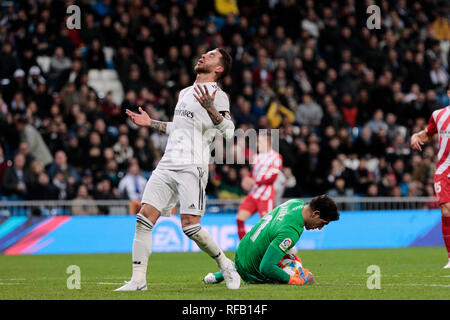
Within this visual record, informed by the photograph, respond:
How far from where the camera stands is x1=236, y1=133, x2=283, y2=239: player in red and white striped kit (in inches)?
658

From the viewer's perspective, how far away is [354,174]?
74.5 feet

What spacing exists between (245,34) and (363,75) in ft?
12.6

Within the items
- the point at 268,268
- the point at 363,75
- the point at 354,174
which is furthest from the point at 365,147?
the point at 268,268

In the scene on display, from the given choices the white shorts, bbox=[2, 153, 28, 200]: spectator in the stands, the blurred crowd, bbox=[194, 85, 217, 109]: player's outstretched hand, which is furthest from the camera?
the blurred crowd

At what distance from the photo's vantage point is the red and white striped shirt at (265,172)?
1670 centimetres

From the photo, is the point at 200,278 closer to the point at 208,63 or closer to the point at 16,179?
the point at 208,63

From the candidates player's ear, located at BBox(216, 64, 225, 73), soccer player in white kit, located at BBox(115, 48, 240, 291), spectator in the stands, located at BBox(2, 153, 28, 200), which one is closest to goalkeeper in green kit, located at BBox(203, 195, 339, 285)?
soccer player in white kit, located at BBox(115, 48, 240, 291)

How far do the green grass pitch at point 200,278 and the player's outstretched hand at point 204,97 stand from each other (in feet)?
6.30

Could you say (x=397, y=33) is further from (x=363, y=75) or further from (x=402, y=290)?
(x=402, y=290)

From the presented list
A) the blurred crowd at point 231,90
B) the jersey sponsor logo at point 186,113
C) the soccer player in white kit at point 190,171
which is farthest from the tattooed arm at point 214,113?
the blurred crowd at point 231,90

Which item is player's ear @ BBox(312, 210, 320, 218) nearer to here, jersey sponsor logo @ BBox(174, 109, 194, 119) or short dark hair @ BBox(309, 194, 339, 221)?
short dark hair @ BBox(309, 194, 339, 221)

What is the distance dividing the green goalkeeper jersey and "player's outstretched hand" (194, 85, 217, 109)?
5.04 feet

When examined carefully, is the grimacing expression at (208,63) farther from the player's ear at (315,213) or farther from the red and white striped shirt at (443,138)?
the red and white striped shirt at (443,138)
